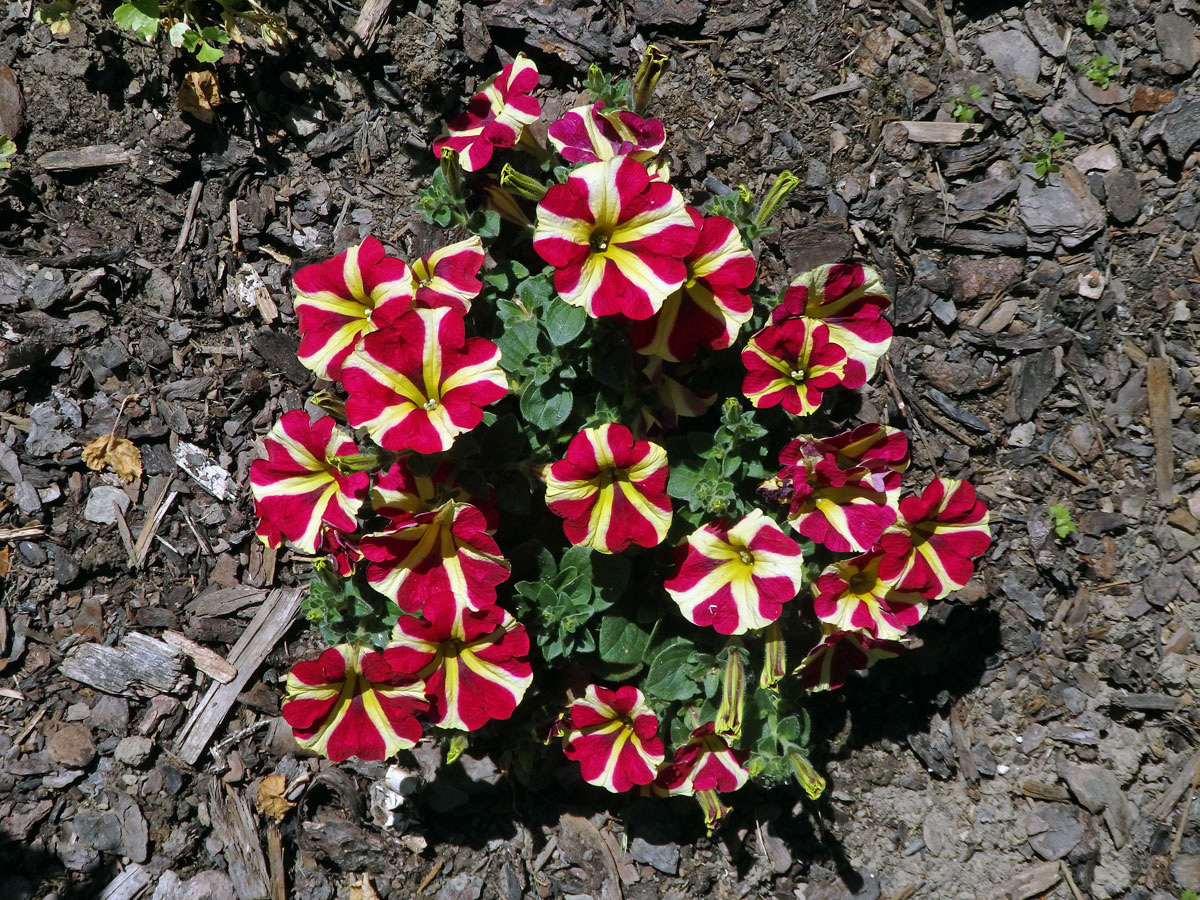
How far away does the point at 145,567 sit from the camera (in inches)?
134

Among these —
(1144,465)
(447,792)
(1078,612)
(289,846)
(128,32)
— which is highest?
(128,32)

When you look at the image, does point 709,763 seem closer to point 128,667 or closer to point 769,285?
point 769,285

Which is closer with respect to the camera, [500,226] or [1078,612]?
[500,226]

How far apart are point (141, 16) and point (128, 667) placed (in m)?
2.41

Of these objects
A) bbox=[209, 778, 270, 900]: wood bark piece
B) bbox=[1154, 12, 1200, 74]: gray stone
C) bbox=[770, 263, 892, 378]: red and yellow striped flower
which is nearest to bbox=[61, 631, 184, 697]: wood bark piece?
bbox=[209, 778, 270, 900]: wood bark piece

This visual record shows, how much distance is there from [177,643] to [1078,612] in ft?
11.6

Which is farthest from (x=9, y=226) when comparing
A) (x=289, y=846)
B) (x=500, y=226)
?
(x=289, y=846)

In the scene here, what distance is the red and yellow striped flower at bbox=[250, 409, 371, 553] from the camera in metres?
2.68

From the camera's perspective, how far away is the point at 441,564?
101 inches

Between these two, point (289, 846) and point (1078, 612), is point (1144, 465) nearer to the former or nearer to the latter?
point (1078, 612)

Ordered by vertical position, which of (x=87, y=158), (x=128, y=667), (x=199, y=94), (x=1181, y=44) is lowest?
(x=128, y=667)

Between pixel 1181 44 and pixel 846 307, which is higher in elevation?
pixel 1181 44

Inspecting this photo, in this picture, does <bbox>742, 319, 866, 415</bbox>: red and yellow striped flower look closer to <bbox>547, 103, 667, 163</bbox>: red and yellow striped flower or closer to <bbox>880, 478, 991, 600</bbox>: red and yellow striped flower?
<bbox>880, 478, 991, 600</bbox>: red and yellow striped flower

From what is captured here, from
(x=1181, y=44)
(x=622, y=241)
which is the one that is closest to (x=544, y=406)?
(x=622, y=241)
